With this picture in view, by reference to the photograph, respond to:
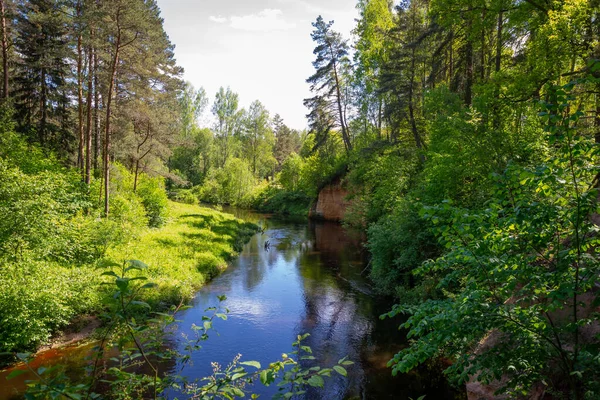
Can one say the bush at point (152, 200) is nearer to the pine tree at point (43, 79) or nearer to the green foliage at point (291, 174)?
the pine tree at point (43, 79)

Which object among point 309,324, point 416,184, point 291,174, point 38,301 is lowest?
point 309,324

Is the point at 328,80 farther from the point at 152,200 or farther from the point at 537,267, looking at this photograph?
the point at 537,267

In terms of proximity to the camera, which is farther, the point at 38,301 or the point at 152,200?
the point at 152,200

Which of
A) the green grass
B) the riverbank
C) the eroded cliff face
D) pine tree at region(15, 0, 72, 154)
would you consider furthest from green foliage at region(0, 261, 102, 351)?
the eroded cliff face

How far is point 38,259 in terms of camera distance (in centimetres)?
1126

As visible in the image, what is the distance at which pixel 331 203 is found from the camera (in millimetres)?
39625

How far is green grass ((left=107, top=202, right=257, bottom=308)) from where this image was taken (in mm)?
14578

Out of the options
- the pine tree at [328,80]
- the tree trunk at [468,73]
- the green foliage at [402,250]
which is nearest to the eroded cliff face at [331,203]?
the pine tree at [328,80]

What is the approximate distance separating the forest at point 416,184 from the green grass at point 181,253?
16 cm

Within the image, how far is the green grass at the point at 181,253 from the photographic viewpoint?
14578 millimetres

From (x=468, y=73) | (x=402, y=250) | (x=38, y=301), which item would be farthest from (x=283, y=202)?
(x=38, y=301)

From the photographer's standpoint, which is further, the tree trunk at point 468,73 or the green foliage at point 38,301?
the tree trunk at point 468,73

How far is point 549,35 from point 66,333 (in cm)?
1781

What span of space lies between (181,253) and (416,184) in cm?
1350
